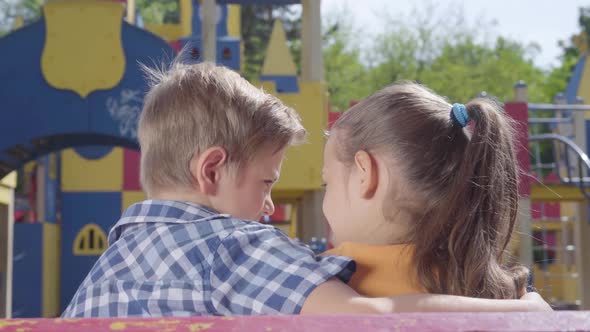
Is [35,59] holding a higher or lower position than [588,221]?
higher

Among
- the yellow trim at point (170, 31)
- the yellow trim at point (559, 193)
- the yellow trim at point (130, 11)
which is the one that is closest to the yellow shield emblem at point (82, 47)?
the yellow trim at point (130, 11)

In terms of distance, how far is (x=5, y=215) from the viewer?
22.1 ft

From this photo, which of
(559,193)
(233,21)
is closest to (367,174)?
(559,193)

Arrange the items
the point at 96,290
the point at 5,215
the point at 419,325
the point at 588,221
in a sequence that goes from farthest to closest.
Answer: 1. the point at 588,221
2. the point at 5,215
3. the point at 96,290
4. the point at 419,325

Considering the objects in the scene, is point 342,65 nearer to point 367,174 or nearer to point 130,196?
point 130,196

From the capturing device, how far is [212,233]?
1.30 meters

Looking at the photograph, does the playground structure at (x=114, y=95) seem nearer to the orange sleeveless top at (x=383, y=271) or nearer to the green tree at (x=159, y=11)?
the orange sleeveless top at (x=383, y=271)

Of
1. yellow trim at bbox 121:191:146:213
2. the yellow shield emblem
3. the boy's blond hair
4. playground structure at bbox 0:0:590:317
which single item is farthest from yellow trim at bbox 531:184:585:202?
the boy's blond hair

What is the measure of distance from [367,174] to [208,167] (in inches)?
12.1

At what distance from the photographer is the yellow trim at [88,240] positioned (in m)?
10.3

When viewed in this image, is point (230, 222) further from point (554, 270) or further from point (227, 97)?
point (554, 270)

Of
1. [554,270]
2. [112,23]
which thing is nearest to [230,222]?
[112,23]

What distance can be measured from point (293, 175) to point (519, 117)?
1.97 meters

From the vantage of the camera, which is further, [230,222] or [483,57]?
[483,57]
